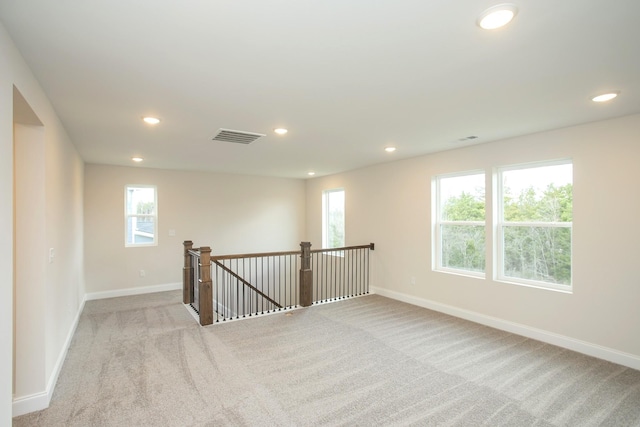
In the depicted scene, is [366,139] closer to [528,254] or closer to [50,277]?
[528,254]

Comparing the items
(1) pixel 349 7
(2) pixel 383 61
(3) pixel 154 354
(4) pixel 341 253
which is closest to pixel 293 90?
(2) pixel 383 61

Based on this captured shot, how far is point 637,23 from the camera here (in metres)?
1.65

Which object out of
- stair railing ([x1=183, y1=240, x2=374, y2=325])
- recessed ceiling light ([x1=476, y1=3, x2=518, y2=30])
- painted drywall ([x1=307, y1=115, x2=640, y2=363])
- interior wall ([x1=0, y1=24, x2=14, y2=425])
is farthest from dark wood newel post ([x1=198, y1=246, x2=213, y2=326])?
recessed ceiling light ([x1=476, y1=3, x2=518, y2=30])

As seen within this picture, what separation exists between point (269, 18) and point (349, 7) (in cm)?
40

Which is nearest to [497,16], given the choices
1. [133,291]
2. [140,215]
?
[140,215]

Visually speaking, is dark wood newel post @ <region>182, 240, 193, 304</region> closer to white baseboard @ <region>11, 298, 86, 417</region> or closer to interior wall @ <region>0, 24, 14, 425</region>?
white baseboard @ <region>11, 298, 86, 417</region>

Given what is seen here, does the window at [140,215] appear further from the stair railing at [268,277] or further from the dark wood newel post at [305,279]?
the dark wood newel post at [305,279]

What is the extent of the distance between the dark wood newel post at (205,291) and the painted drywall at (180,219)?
260 centimetres

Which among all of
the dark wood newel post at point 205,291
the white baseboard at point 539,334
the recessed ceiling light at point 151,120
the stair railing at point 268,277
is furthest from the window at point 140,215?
the white baseboard at point 539,334

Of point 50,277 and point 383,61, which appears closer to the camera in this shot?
point 383,61

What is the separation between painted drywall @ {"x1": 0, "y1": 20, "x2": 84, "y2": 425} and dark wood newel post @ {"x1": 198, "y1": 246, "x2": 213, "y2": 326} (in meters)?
1.44

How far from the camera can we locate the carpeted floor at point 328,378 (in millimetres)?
2389

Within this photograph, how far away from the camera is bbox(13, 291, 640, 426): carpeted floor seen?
2.39m

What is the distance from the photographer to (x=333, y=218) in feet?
24.5
